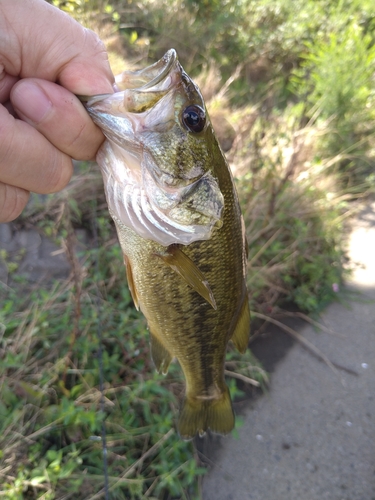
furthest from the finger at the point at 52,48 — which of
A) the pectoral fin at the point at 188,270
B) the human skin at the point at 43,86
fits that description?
the pectoral fin at the point at 188,270

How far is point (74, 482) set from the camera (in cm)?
180

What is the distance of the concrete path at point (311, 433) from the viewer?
7.48 feet

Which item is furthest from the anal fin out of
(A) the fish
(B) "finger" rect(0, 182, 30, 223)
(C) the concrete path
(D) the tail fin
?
(C) the concrete path

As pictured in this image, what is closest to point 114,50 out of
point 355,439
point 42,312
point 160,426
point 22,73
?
point 42,312

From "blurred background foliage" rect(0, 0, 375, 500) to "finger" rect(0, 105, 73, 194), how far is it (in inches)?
30.9

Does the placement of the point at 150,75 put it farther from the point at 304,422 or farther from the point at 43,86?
the point at 304,422

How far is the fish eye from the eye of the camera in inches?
41.8

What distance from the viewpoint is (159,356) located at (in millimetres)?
1605

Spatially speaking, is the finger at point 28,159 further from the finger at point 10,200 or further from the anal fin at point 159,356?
the anal fin at point 159,356

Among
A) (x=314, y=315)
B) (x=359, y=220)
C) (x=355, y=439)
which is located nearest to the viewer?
(x=355, y=439)

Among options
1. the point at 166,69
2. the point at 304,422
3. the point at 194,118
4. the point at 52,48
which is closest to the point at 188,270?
the point at 194,118

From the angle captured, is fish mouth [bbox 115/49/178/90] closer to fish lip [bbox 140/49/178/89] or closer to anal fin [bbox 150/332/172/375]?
fish lip [bbox 140/49/178/89]

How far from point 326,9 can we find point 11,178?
27.2 ft

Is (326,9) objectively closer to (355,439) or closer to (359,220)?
(359,220)
